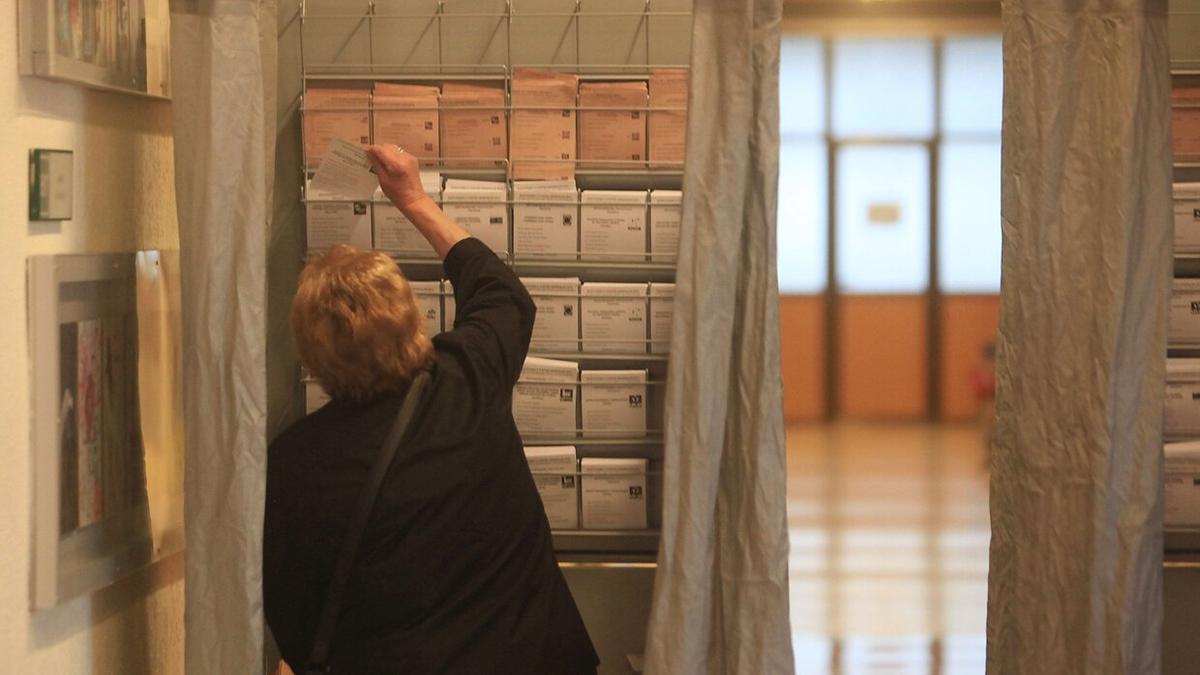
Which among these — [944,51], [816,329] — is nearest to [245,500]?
[816,329]

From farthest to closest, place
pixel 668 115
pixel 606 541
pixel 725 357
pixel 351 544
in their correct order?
1. pixel 606 541
2. pixel 668 115
3. pixel 725 357
4. pixel 351 544

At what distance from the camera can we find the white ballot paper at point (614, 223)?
2.90 metres

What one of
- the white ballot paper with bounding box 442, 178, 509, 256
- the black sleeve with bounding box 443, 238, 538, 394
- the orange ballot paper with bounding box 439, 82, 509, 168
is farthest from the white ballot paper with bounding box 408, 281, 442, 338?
the black sleeve with bounding box 443, 238, 538, 394

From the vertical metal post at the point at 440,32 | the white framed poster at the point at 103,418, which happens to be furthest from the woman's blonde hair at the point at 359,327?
the vertical metal post at the point at 440,32

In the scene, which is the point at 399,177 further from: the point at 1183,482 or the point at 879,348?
the point at 1183,482

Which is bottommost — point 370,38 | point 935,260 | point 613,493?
point 613,493

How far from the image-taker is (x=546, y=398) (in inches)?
116

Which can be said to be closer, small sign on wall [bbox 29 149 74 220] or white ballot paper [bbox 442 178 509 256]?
small sign on wall [bbox 29 149 74 220]

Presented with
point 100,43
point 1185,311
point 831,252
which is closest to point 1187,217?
point 1185,311

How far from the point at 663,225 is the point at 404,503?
0.96 meters

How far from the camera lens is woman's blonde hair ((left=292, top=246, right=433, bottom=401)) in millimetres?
2271

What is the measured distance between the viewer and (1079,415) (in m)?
2.42

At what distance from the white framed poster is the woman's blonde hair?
1.37ft

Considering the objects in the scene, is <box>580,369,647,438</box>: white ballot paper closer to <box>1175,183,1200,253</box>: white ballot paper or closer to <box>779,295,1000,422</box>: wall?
<box>779,295,1000,422</box>: wall
